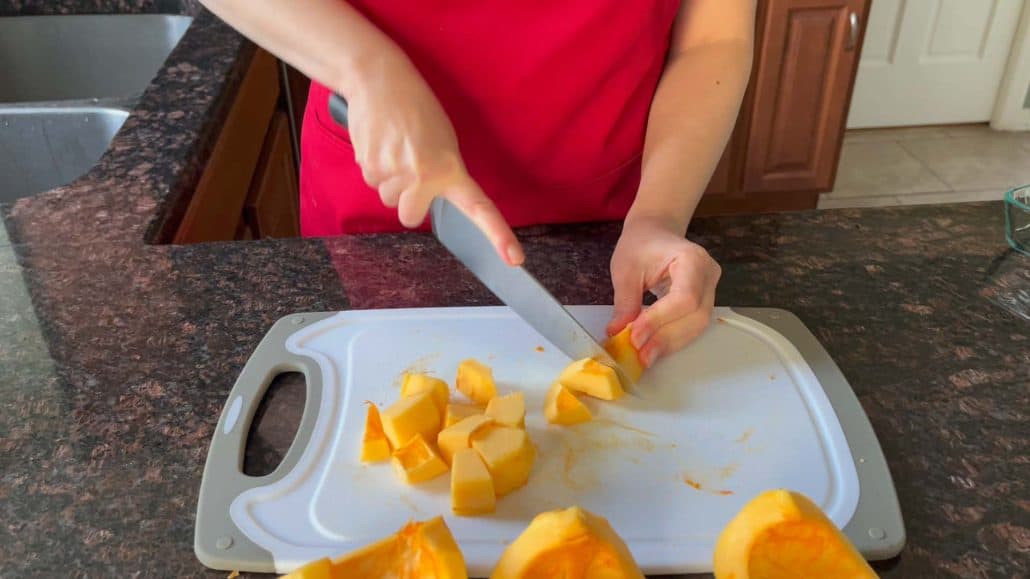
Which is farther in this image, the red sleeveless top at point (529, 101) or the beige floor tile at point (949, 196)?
the beige floor tile at point (949, 196)

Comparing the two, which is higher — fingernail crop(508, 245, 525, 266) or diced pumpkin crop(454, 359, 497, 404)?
fingernail crop(508, 245, 525, 266)

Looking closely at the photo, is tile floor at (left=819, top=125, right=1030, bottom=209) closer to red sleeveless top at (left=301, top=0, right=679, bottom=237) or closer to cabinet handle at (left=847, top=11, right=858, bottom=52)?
cabinet handle at (left=847, top=11, right=858, bottom=52)

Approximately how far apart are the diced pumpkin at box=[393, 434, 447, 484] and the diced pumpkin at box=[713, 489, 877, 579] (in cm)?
22

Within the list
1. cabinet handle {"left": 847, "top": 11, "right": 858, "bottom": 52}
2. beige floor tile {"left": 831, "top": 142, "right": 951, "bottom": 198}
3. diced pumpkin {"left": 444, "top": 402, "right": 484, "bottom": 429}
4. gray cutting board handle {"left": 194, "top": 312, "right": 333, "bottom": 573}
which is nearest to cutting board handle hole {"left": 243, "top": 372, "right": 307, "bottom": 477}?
gray cutting board handle {"left": 194, "top": 312, "right": 333, "bottom": 573}

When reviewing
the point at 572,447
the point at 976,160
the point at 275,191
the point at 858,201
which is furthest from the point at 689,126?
the point at 976,160

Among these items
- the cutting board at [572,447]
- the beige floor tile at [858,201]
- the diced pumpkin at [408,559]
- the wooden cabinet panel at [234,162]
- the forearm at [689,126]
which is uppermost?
the forearm at [689,126]

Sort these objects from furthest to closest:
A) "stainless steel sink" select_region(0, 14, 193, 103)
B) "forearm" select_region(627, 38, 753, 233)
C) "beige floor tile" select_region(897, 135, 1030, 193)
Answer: "beige floor tile" select_region(897, 135, 1030, 193) < "stainless steel sink" select_region(0, 14, 193, 103) < "forearm" select_region(627, 38, 753, 233)

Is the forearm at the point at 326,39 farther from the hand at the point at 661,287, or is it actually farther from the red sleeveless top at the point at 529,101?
the hand at the point at 661,287

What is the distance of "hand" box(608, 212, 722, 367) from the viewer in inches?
28.0

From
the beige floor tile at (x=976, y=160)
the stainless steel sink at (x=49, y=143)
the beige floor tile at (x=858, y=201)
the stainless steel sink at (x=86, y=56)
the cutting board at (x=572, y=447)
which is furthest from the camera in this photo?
the beige floor tile at (x=976, y=160)

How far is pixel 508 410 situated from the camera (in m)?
0.63

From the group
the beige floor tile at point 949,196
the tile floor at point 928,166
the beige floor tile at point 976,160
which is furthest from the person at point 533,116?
the beige floor tile at point 976,160

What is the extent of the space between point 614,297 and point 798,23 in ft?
5.88

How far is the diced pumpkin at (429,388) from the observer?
2.10 feet
